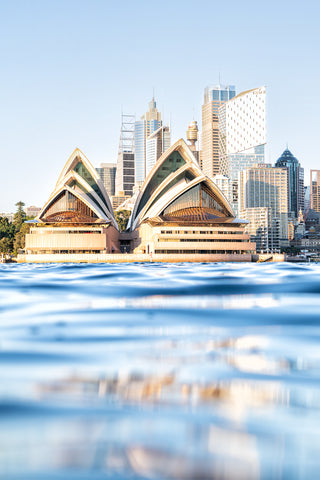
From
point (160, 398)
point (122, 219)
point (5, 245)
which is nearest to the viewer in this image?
point (160, 398)

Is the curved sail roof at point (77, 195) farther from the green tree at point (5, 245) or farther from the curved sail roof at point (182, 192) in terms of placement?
the green tree at point (5, 245)

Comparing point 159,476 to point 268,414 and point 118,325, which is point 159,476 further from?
point 118,325

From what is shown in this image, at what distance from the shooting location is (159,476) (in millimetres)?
3066

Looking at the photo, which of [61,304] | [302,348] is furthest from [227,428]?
[61,304]

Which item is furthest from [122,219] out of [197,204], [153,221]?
[153,221]

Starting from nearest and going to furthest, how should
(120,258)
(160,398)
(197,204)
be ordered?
(160,398) → (120,258) → (197,204)

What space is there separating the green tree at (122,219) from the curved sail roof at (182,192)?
4666cm

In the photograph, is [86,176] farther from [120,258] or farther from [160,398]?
[160,398]

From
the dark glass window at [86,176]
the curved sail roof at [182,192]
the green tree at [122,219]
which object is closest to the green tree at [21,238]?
the dark glass window at [86,176]

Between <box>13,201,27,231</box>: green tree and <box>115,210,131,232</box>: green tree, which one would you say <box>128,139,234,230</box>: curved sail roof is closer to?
<box>13,201,27,231</box>: green tree

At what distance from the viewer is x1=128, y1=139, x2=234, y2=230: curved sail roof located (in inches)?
3654

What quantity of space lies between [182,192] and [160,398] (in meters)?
89.8

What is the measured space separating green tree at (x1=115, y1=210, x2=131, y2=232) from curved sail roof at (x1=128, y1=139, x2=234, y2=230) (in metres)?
46.7

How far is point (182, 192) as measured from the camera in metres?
93.4
